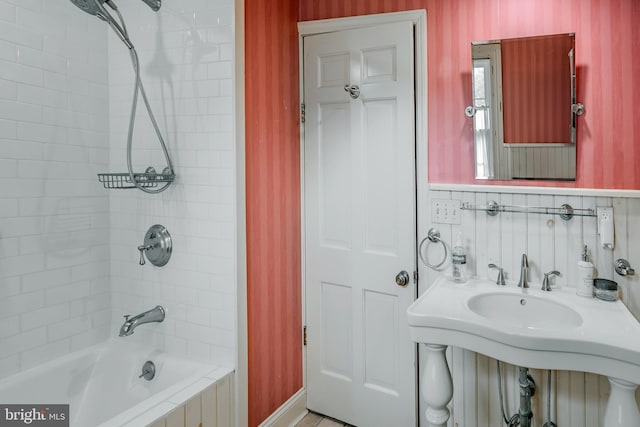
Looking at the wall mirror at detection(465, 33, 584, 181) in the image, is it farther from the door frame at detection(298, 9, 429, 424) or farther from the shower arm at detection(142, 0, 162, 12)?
the shower arm at detection(142, 0, 162, 12)

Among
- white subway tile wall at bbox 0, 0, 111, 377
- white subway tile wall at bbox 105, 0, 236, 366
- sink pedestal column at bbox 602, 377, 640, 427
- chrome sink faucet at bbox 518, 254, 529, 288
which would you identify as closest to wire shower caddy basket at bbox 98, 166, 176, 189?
white subway tile wall at bbox 105, 0, 236, 366

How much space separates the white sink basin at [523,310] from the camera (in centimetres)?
182

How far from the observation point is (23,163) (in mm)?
2033

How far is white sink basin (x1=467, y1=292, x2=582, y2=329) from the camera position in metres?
1.82

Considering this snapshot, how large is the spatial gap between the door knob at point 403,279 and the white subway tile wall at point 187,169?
826 mm

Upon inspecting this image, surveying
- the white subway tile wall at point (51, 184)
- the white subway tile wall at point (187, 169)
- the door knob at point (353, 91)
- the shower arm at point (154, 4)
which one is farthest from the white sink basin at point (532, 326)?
the shower arm at point (154, 4)

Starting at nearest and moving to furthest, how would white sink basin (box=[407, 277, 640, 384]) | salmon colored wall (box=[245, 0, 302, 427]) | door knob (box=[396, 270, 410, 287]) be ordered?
white sink basin (box=[407, 277, 640, 384]) → salmon colored wall (box=[245, 0, 302, 427]) → door knob (box=[396, 270, 410, 287])

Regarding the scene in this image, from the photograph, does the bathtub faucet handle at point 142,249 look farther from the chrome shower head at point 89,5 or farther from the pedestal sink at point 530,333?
the pedestal sink at point 530,333

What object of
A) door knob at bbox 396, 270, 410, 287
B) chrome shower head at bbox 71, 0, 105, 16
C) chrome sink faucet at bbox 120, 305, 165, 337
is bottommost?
chrome sink faucet at bbox 120, 305, 165, 337

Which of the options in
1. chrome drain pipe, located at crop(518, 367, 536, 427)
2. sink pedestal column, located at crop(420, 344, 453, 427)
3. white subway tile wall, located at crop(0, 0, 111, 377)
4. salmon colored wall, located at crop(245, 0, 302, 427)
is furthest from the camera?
salmon colored wall, located at crop(245, 0, 302, 427)

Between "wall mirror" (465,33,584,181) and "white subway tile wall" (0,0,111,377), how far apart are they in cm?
191

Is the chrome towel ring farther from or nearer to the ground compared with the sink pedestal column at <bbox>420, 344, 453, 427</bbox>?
farther from the ground

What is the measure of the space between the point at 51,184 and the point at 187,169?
0.67 meters

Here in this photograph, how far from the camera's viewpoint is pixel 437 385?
1.76m
